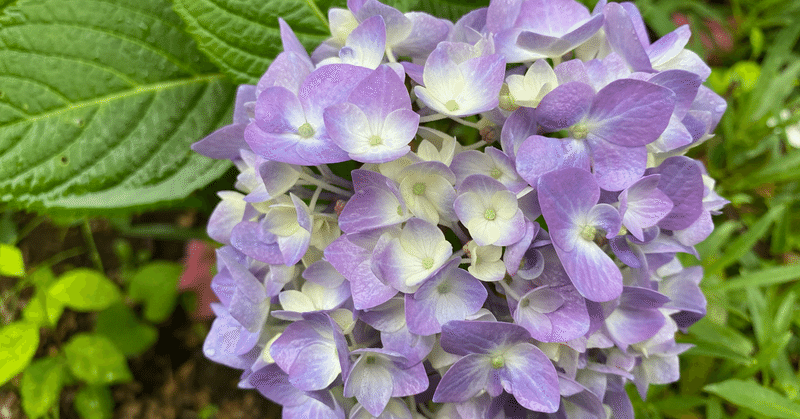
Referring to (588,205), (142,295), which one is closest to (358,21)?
(588,205)

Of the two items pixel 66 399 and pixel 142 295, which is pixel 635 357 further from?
pixel 66 399

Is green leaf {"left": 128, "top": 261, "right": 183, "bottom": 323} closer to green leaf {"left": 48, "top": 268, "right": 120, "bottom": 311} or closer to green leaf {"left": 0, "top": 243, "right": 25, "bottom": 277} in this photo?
green leaf {"left": 48, "top": 268, "right": 120, "bottom": 311}

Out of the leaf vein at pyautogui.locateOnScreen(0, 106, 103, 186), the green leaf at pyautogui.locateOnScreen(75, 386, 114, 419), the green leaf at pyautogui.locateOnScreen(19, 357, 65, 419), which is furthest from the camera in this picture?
the green leaf at pyautogui.locateOnScreen(75, 386, 114, 419)

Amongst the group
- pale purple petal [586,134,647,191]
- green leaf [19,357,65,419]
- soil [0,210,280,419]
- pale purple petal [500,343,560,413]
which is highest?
pale purple petal [586,134,647,191]

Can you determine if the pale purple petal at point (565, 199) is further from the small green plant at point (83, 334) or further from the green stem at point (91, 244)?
the green stem at point (91, 244)

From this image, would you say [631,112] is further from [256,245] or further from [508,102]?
[256,245]

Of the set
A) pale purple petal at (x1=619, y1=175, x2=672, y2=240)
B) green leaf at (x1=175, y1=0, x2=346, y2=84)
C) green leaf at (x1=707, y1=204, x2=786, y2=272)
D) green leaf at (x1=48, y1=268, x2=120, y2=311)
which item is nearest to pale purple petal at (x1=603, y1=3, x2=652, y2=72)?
pale purple petal at (x1=619, y1=175, x2=672, y2=240)

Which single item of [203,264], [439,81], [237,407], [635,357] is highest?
[439,81]
